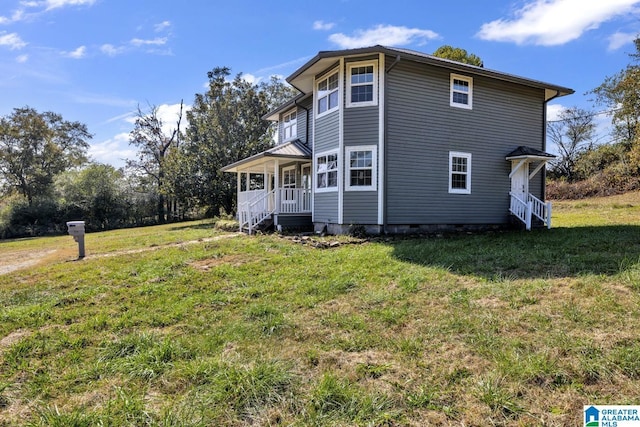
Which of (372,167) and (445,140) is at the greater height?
(445,140)

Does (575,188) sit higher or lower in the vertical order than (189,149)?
lower

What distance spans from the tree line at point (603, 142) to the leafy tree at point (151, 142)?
3192 cm

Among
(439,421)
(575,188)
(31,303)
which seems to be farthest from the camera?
(575,188)

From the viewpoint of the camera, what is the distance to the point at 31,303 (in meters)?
6.09

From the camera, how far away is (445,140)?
12.0 metres

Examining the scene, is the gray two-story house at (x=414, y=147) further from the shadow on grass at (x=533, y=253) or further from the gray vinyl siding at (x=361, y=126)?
the shadow on grass at (x=533, y=253)

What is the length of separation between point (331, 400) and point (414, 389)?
2.43ft

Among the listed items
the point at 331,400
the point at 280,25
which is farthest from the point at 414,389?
the point at 280,25

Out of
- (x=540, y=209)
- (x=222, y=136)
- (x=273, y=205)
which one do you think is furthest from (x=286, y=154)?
(x=222, y=136)

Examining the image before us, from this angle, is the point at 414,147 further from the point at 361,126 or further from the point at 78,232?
the point at 78,232

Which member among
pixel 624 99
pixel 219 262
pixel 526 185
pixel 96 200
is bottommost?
pixel 219 262

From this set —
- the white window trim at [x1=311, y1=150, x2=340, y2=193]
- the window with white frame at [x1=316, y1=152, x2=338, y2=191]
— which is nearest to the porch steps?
the white window trim at [x1=311, y1=150, x2=340, y2=193]

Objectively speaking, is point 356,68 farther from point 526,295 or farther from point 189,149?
point 189,149

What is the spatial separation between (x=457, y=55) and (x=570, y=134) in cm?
1554
